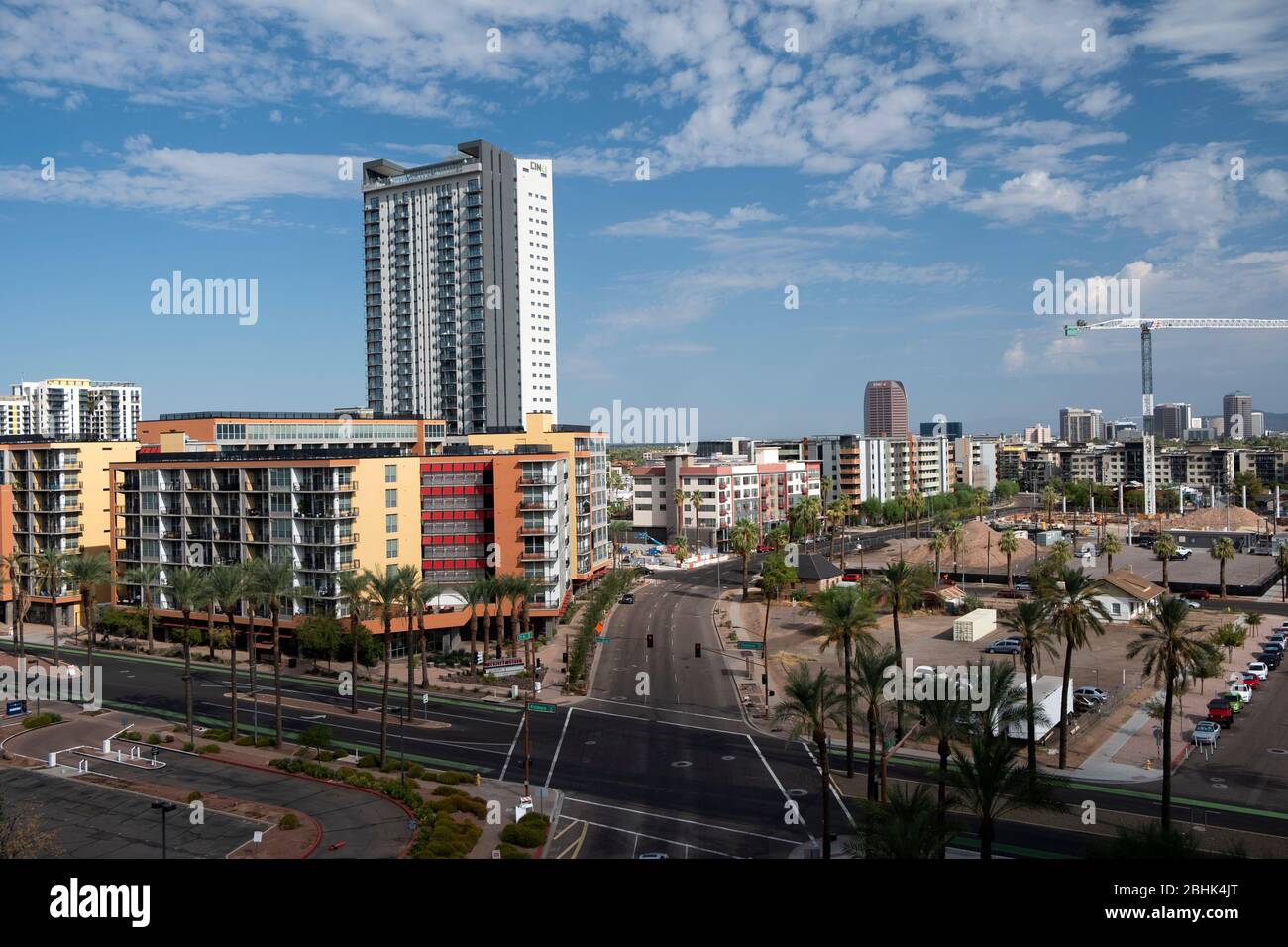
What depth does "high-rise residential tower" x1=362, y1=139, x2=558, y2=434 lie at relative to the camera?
6043 inches

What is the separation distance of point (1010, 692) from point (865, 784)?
1007 cm

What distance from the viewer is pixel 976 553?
12725cm

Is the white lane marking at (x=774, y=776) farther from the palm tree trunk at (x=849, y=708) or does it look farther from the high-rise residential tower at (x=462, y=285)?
the high-rise residential tower at (x=462, y=285)

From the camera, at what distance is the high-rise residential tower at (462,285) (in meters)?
154

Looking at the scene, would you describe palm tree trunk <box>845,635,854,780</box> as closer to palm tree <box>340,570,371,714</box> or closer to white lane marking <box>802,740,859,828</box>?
white lane marking <box>802,740,859,828</box>

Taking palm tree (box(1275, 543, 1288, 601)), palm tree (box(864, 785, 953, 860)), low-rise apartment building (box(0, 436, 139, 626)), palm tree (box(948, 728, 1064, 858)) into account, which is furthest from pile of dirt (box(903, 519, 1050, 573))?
palm tree (box(864, 785, 953, 860))

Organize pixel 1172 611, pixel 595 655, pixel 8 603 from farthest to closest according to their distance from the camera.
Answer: pixel 8 603 < pixel 595 655 < pixel 1172 611

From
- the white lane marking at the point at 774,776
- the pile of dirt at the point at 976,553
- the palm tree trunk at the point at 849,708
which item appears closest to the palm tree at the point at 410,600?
the white lane marking at the point at 774,776

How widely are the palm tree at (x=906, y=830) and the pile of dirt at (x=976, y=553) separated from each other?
97568mm

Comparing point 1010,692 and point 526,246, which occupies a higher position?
point 526,246

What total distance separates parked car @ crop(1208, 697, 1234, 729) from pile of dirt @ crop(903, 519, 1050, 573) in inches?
2570
